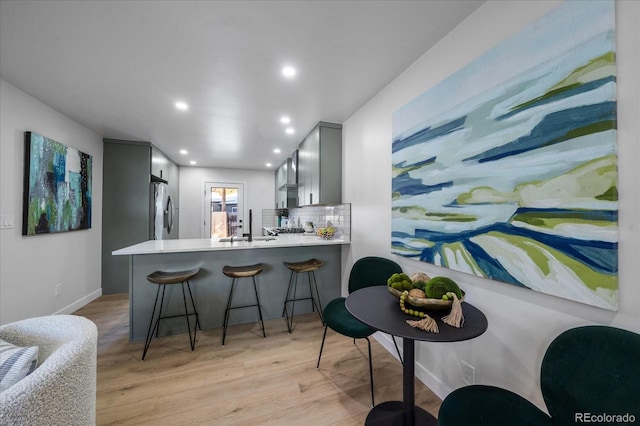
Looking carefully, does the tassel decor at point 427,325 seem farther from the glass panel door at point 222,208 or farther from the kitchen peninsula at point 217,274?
the glass panel door at point 222,208


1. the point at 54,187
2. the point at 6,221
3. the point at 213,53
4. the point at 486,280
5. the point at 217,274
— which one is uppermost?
the point at 213,53

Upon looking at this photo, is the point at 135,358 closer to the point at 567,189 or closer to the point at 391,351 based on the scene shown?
the point at 391,351

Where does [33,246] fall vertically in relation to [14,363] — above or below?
above

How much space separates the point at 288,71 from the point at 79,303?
3893 mm

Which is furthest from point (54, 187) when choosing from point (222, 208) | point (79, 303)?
point (222, 208)

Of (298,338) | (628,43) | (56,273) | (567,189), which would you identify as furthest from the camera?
(56,273)

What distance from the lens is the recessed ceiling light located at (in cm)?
192

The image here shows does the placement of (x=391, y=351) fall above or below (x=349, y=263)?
below

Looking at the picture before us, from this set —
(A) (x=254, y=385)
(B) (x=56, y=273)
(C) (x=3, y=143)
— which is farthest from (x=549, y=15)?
(B) (x=56, y=273)

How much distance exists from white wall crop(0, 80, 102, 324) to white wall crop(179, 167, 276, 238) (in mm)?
2446

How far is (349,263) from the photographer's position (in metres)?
2.89

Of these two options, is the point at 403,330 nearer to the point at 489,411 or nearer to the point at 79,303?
the point at 489,411

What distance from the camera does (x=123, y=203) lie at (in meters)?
3.66

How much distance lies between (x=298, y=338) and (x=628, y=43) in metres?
2.77
